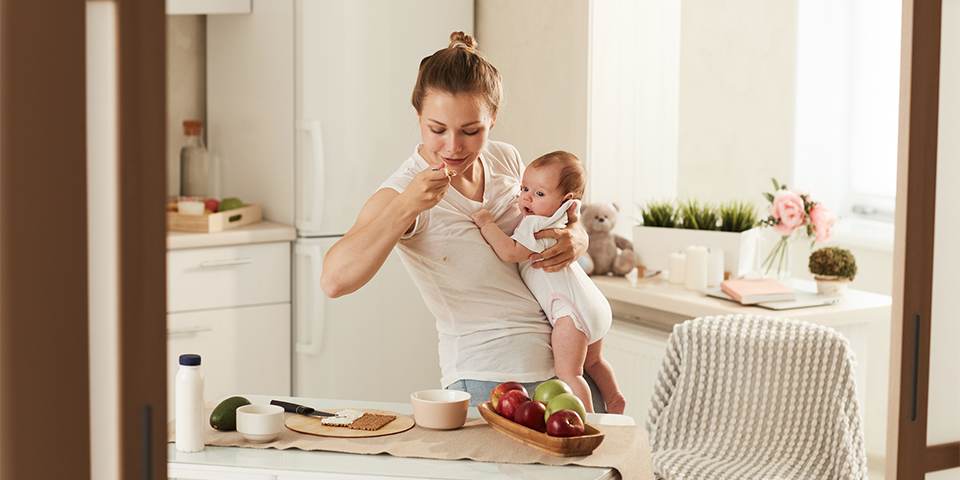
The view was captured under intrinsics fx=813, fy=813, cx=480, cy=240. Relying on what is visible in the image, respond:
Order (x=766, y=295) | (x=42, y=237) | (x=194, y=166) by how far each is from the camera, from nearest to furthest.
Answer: (x=42, y=237) → (x=766, y=295) → (x=194, y=166)

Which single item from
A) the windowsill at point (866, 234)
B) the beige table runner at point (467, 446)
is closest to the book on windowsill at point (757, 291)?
the windowsill at point (866, 234)

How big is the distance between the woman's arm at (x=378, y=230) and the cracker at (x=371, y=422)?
0.22m

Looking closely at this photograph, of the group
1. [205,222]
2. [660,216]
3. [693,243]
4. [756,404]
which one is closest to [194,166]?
[205,222]

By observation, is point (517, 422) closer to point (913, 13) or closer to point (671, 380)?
point (913, 13)

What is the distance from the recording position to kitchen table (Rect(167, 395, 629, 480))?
3.85ft

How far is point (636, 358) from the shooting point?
275 centimetres

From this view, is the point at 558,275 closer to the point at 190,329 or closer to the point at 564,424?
the point at 564,424

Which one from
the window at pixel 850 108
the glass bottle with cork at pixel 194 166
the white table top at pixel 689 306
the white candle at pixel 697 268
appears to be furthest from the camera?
the window at pixel 850 108

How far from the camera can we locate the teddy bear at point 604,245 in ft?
9.16

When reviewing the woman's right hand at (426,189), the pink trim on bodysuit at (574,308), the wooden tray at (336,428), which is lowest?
the wooden tray at (336,428)

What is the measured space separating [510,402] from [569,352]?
10.2 inches

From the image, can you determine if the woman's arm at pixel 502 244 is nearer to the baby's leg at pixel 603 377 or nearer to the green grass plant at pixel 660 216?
the baby's leg at pixel 603 377

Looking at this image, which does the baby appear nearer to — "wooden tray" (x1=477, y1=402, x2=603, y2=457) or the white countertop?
"wooden tray" (x1=477, y1=402, x2=603, y2=457)

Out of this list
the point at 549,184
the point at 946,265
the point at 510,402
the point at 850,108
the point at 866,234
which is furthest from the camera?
the point at 850,108
